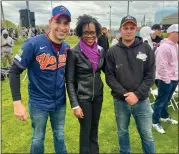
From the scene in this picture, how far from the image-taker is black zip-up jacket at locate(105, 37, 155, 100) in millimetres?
2715

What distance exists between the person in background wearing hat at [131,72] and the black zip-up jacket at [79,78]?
0.25 meters

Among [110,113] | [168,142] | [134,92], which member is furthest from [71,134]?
[134,92]

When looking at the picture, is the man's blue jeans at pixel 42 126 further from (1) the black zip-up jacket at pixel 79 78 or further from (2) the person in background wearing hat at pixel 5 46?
(2) the person in background wearing hat at pixel 5 46

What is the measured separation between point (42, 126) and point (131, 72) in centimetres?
125

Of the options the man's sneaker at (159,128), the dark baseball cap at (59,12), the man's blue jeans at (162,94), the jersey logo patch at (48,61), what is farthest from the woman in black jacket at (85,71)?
the man's sneaker at (159,128)

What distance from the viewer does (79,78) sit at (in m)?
2.65

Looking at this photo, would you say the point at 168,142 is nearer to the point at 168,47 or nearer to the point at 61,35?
the point at 168,47

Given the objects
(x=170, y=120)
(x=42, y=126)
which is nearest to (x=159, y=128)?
(x=170, y=120)

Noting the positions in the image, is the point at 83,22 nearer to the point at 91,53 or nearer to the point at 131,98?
the point at 91,53

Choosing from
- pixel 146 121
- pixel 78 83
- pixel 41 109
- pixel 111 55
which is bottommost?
pixel 146 121

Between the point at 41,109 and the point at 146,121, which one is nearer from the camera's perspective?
the point at 41,109

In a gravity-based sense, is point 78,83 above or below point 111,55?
below

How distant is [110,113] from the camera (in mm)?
5539

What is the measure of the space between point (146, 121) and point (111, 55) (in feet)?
3.13
